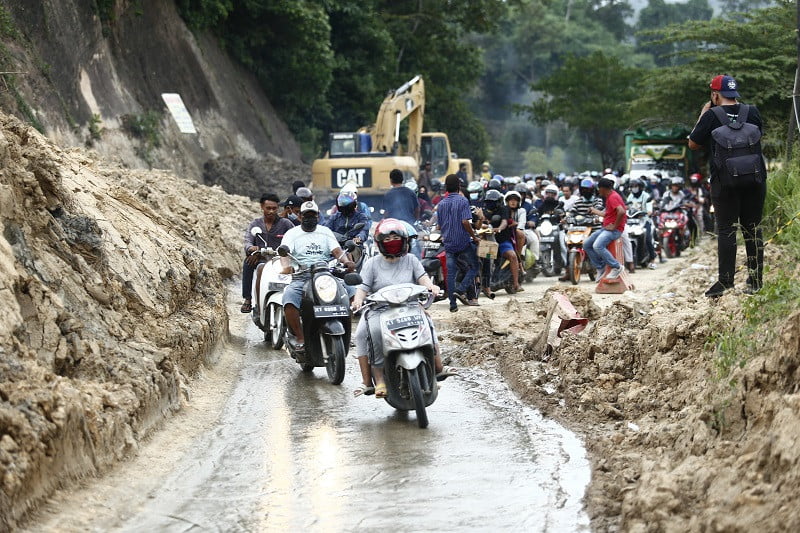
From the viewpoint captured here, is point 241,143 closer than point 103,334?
No

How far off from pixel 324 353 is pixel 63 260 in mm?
2846

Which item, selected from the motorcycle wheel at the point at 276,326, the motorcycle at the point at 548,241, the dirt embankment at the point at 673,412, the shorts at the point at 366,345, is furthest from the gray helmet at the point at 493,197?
the shorts at the point at 366,345

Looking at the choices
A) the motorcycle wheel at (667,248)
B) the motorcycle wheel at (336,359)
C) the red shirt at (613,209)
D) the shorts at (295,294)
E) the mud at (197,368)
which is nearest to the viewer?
the mud at (197,368)

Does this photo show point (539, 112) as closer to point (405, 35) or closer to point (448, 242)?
point (405, 35)

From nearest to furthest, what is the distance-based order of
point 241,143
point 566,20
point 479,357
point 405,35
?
point 479,357, point 241,143, point 405,35, point 566,20

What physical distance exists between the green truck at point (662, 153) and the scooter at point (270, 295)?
23.4 meters

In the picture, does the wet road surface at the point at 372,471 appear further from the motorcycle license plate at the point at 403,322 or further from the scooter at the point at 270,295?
the scooter at the point at 270,295

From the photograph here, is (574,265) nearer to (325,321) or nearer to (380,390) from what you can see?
(325,321)

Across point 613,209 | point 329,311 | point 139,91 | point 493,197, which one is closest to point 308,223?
point 329,311

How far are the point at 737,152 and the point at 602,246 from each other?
323 inches

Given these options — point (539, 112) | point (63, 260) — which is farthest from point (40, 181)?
point (539, 112)

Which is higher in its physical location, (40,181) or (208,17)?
(208,17)

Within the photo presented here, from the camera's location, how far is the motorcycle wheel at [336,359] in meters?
11.5

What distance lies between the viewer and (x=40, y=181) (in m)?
10.3
